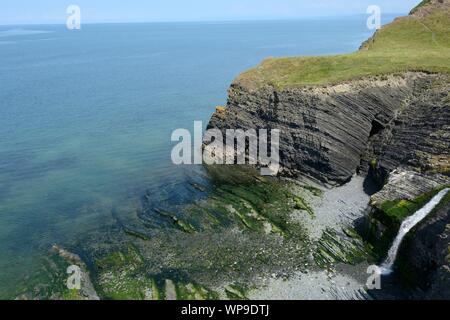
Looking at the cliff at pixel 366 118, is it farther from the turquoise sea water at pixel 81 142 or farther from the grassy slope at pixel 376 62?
the turquoise sea water at pixel 81 142

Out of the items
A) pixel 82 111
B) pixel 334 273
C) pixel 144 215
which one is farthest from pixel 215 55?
pixel 334 273

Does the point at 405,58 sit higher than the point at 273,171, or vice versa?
the point at 405,58

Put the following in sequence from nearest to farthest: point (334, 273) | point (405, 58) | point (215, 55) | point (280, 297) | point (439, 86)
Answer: point (280, 297) < point (334, 273) < point (439, 86) < point (405, 58) < point (215, 55)

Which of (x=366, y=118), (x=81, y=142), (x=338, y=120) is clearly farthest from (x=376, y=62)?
(x=81, y=142)

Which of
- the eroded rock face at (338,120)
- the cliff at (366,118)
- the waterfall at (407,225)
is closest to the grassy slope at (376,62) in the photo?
the cliff at (366,118)

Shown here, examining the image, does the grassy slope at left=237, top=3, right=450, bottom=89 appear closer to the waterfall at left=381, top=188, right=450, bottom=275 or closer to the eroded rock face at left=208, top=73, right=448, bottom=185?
the eroded rock face at left=208, top=73, right=448, bottom=185

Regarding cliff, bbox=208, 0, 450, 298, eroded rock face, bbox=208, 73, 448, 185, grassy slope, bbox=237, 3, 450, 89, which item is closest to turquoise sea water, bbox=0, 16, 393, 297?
cliff, bbox=208, 0, 450, 298

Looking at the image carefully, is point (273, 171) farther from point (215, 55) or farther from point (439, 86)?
point (215, 55)
